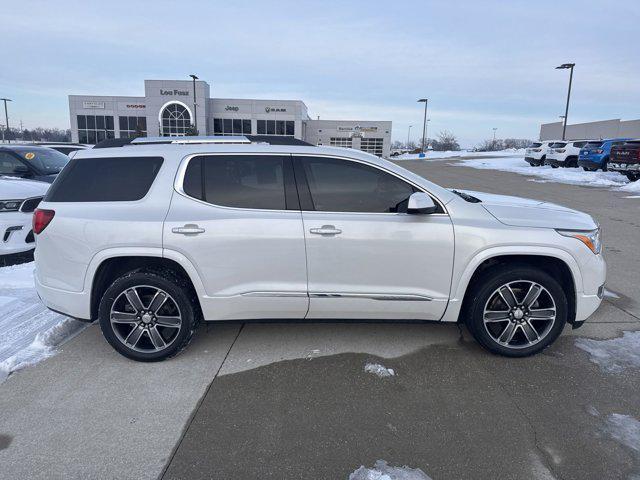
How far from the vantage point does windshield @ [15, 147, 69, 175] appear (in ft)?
30.0

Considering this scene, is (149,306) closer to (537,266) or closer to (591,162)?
(537,266)

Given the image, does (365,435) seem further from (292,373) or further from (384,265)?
(384,265)

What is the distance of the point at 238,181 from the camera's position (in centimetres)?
381

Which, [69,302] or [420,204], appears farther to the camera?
[69,302]

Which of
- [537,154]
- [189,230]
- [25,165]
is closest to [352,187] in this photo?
[189,230]

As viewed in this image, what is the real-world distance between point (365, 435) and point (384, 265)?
1.32 m

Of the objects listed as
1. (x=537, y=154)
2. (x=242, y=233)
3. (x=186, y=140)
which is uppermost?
(x=186, y=140)

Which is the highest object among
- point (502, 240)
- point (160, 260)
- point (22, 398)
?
point (502, 240)

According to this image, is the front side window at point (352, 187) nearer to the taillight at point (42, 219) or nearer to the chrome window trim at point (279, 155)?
the chrome window trim at point (279, 155)

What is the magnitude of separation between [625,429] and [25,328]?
16.3ft

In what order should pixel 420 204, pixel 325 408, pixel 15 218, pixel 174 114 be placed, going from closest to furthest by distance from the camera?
pixel 325 408 → pixel 420 204 → pixel 15 218 → pixel 174 114

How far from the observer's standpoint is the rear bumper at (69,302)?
12.5 feet

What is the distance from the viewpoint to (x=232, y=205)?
12.3 feet

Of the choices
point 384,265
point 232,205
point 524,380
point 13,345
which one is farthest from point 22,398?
point 524,380
